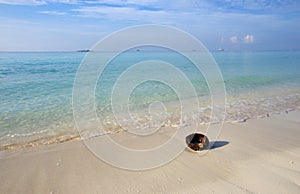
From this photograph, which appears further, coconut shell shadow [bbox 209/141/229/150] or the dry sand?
coconut shell shadow [bbox 209/141/229/150]

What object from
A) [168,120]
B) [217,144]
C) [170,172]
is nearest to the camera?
[170,172]

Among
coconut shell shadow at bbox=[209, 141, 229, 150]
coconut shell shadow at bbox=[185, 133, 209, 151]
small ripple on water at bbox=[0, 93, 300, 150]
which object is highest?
coconut shell shadow at bbox=[185, 133, 209, 151]

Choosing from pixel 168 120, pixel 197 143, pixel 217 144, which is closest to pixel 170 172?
pixel 197 143

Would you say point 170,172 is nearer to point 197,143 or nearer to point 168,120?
point 197,143

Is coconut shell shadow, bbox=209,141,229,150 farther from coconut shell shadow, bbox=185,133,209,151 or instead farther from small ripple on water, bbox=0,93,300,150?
small ripple on water, bbox=0,93,300,150

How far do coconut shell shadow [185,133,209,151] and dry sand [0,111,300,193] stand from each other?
213mm

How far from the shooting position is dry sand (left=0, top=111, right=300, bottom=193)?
15.6 feet

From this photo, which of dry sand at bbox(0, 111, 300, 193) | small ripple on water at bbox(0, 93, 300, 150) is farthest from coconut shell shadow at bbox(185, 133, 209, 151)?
small ripple on water at bbox(0, 93, 300, 150)

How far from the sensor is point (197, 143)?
6.50m

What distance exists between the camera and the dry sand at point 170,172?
4.75 m

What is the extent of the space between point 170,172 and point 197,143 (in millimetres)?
1465

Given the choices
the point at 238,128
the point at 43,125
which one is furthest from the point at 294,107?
the point at 43,125

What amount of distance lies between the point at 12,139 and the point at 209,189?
20.9 ft

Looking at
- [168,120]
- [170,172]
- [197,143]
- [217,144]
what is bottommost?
[168,120]
